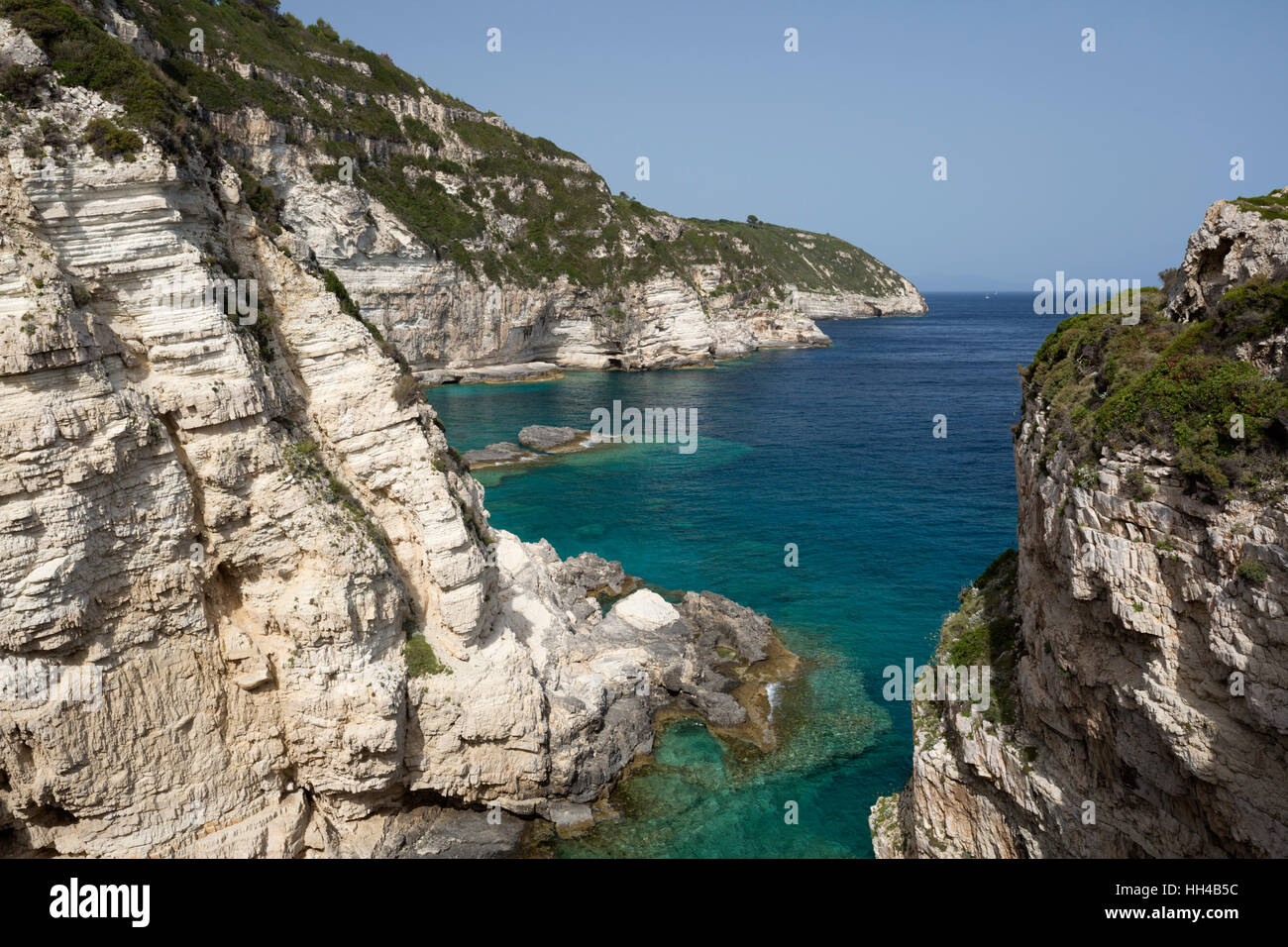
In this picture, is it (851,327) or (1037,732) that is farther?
(851,327)

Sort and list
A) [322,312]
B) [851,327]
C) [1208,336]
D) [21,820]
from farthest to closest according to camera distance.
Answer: [851,327]
[322,312]
[21,820]
[1208,336]

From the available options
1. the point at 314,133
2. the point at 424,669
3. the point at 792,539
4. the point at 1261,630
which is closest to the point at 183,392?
the point at 424,669

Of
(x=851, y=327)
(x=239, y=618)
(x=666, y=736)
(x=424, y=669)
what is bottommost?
(x=666, y=736)

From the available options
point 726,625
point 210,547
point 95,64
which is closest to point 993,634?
point 726,625

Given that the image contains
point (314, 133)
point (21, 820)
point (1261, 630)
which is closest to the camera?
point (1261, 630)

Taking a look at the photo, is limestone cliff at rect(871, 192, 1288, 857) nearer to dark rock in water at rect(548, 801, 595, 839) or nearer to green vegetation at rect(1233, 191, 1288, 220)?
green vegetation at rect(1233, 191, 1288, 220)

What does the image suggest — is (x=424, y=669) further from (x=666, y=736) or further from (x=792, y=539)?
(x=792, y=539)
